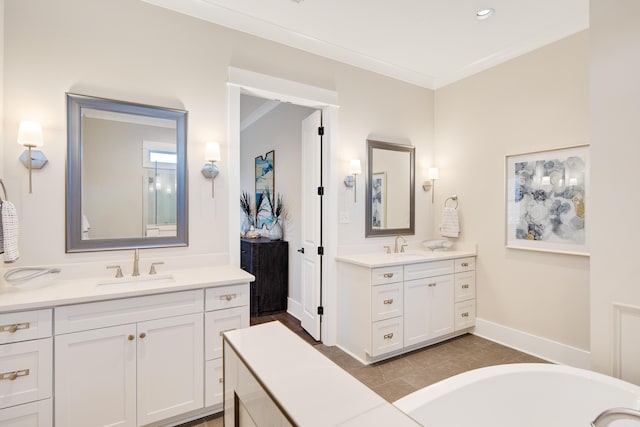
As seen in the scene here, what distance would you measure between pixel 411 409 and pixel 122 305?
1.68 m

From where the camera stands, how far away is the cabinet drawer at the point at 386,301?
2.85 m

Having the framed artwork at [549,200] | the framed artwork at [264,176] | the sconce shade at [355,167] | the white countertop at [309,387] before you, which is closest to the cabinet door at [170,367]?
the white countertop at [309,387]

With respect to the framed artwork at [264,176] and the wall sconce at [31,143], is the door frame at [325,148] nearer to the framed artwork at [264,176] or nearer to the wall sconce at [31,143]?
the wall sconce at [31,143]

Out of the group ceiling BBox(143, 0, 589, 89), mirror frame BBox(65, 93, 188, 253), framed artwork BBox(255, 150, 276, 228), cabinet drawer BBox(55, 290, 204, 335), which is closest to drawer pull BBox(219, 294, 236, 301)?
cabinet drawer BBox(55, 290, 204, 335)

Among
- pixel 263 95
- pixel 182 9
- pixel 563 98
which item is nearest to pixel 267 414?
pixel 263 95

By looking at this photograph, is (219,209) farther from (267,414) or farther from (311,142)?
(267,414)

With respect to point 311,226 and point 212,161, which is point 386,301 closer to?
point 311,226

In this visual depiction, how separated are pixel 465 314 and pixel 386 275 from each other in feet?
4.28

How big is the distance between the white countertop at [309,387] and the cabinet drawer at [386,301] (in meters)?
1.76

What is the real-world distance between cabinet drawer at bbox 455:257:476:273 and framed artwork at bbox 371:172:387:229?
0.89m

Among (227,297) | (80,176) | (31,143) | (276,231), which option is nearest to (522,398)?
(227,297)

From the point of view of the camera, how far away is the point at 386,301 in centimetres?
291

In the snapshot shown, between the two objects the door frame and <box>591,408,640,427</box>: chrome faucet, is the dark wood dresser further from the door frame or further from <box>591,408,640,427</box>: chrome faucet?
<box>591,408,640,427</box>: chrome faucet

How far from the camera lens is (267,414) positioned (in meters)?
0.88
